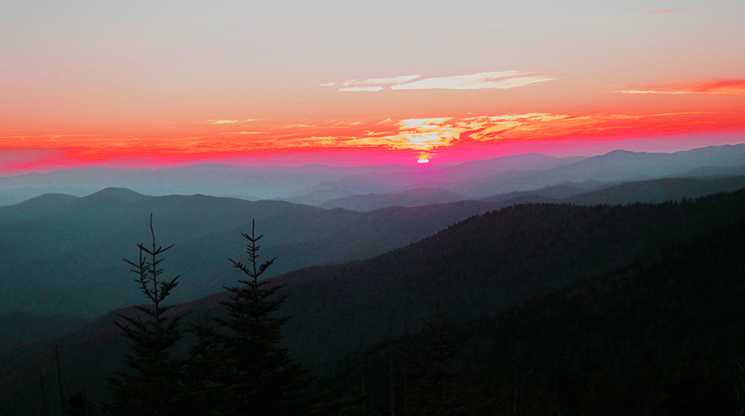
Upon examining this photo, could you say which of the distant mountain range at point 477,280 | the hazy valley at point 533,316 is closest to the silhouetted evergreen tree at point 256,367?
the hazy valley at point 533,316

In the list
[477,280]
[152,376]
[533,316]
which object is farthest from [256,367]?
[477,280]

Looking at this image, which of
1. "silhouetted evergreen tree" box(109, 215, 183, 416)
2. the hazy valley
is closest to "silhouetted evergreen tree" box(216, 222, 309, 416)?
"silhouetted evergreen tree" box(109, 215, 183, 416)

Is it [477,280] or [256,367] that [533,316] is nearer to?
[477,280]

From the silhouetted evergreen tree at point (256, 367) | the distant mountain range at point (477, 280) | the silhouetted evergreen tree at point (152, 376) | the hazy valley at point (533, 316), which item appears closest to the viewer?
the silhouetted evergreen tree at point (152, 376)

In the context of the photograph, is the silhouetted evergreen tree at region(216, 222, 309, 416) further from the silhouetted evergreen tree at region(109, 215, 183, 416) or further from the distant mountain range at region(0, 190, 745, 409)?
the distant mountain range at region(0, 190, 745, 409)

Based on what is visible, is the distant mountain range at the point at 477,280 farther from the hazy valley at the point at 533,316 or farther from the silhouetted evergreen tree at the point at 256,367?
the silhouetted evergreen tree at the point at 256,367

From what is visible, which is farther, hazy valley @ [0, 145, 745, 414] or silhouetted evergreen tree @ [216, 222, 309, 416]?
hazy valley @ [0, 145, 745, 414]

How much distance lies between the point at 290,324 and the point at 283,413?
189ft

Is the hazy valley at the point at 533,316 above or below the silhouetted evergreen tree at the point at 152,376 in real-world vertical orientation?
below

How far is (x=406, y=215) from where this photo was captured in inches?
7151

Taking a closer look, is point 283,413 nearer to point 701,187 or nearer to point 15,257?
point 701,187

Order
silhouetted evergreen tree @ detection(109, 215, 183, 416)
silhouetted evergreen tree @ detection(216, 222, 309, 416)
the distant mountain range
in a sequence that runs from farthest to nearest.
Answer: the distant mountain range < silhouetted evergreen tree @ detection(216, 222, 309, 416) < silhouetted evergreen tree @ detection(109, 215, 183, 416)

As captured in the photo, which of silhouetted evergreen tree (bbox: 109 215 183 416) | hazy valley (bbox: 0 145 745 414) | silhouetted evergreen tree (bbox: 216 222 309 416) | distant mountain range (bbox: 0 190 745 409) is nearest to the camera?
silhouetted evergreen tree (bbox: 109 215 183 416)

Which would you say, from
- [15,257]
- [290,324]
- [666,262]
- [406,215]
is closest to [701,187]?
[406,215]
